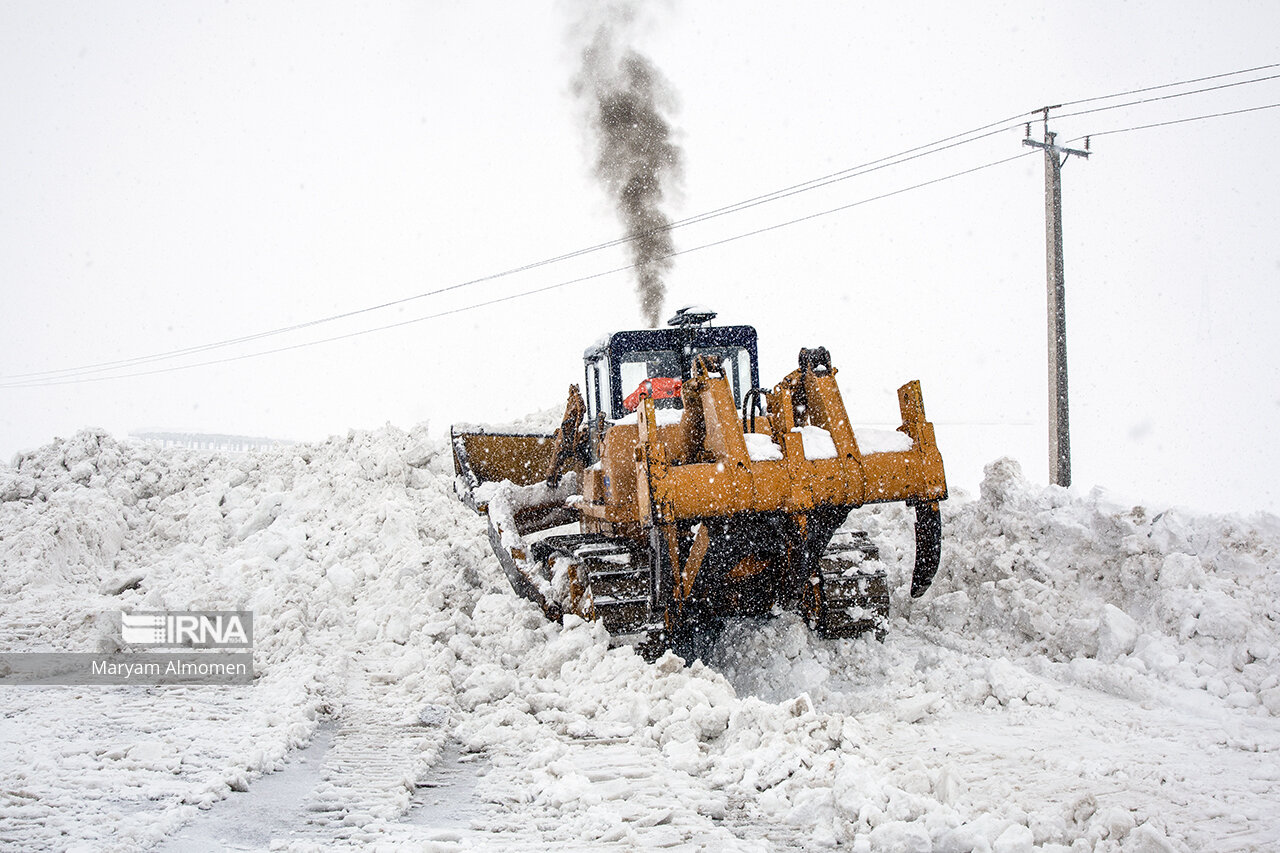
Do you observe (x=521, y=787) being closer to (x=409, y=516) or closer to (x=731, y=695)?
(x=731, y=695)

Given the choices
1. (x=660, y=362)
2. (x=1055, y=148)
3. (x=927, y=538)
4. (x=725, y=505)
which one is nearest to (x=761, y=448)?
(x=725, y=505)

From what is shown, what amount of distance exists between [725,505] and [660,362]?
2373 mm

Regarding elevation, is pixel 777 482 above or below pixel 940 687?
above

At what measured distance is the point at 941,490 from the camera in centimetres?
560

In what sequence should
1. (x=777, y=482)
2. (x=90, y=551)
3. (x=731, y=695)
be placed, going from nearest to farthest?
(x=731, y=695)
(x=777, y=482)
(x=90, y=551)

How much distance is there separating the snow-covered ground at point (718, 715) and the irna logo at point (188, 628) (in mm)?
162

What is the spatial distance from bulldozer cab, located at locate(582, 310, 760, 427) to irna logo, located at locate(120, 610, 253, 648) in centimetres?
392

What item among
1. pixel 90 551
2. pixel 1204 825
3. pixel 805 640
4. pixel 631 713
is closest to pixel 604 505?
pixel 805 640

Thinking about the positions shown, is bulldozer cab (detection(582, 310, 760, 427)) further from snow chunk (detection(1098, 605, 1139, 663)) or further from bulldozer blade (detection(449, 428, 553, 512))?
snow chunk (detection(1098, 605, 1139, 663))

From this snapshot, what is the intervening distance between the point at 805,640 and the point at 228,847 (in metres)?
4.14

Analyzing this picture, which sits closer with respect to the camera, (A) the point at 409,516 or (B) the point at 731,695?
(B) the point at 731,695

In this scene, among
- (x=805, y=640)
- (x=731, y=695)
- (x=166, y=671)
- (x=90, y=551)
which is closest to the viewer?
(x=731, y=695)

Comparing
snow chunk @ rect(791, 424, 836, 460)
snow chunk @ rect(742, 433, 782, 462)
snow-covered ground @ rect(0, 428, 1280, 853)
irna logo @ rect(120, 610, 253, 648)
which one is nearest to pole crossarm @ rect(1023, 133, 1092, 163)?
snow-covered ground @ rect(0, 428, 1280, 853)

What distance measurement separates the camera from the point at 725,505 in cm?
522
